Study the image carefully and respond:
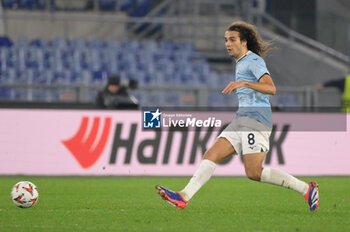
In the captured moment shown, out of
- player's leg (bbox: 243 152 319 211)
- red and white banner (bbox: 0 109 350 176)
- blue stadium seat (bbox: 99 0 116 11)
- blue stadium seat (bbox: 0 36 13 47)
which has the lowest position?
red and white banner (bbox: 0 109 350 176)

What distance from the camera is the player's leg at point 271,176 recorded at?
727cm

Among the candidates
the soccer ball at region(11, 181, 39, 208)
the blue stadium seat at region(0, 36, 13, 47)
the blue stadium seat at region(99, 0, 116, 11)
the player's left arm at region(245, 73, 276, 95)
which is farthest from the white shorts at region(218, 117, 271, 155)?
the blue stadium seat at region(99, 0, 116, 11)

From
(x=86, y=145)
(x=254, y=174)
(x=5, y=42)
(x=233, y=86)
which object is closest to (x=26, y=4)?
(x=5, y=42)

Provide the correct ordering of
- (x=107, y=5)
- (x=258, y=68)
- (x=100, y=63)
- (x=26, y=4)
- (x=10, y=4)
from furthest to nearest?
(x=107, y=5) < (x=26, y=4) < (x=10, y=4) < (x=100, y=63) < (x=258, y=68)

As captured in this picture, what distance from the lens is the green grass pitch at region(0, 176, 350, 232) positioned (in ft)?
21.4

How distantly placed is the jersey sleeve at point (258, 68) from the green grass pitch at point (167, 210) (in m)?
1.46

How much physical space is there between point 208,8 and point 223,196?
628 inches

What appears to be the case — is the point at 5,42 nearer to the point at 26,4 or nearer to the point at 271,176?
the point at 26,4

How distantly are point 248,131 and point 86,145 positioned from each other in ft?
23.0

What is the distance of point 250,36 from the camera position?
7.53m

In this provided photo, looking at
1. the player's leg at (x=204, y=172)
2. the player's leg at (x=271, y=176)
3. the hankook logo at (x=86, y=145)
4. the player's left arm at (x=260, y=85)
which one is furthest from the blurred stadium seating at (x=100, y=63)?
the player's left arm at (x=260, y=85)

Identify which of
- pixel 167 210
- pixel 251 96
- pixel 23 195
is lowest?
pixel 167 210

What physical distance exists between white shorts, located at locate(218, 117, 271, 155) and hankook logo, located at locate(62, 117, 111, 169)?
6.65 meters

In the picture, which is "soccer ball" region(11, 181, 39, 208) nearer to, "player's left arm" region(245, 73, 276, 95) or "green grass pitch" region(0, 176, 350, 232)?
"green grass pitch" region(0, 176, 350, 232)
